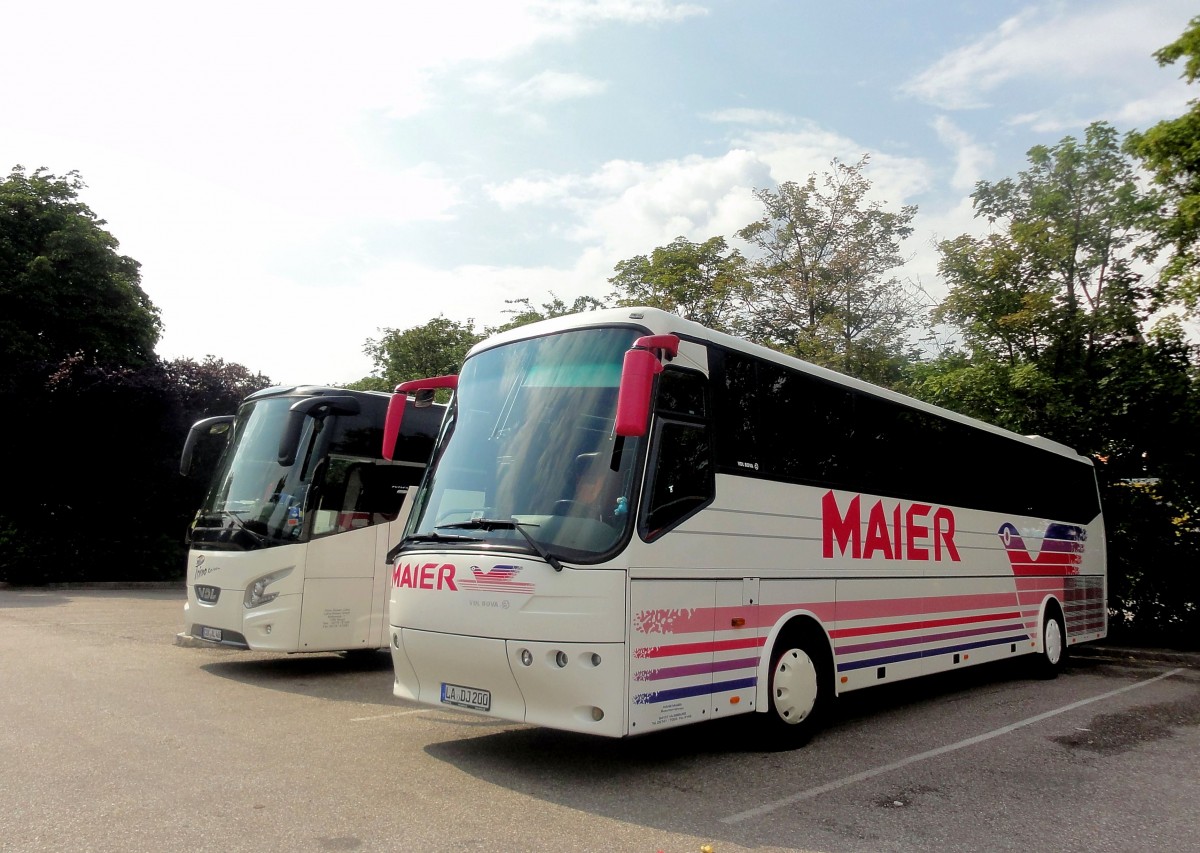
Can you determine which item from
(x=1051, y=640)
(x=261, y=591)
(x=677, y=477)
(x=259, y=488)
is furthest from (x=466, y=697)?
(x=1051, y=640)

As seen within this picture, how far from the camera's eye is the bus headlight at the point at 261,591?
10.3m

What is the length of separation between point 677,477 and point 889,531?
3.71 m

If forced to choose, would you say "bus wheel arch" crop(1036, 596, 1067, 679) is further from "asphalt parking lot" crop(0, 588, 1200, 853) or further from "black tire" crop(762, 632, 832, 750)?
"black tire" crop(762, 632, 832, 750)

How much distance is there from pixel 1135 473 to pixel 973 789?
13.0 meters

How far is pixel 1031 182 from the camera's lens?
17562 mm

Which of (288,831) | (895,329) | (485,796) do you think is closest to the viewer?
(288,831)

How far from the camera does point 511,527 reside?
6480 mm

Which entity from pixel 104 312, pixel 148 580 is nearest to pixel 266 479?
pixel 148 580

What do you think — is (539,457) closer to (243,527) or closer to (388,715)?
(388,715)

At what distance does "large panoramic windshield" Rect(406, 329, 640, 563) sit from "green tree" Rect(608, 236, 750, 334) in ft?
64.3

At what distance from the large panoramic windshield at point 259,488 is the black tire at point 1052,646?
10.1 metres

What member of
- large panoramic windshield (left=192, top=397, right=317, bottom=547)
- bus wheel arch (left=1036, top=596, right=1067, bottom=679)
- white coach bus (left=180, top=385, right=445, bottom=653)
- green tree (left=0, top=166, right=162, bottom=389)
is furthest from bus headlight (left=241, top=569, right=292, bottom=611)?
green tree (left=0, top=166, right=162, bottom=389)

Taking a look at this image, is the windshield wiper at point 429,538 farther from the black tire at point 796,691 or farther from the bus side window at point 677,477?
the black tire at point 796,691

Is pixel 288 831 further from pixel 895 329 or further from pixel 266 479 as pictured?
pixel 895 329
